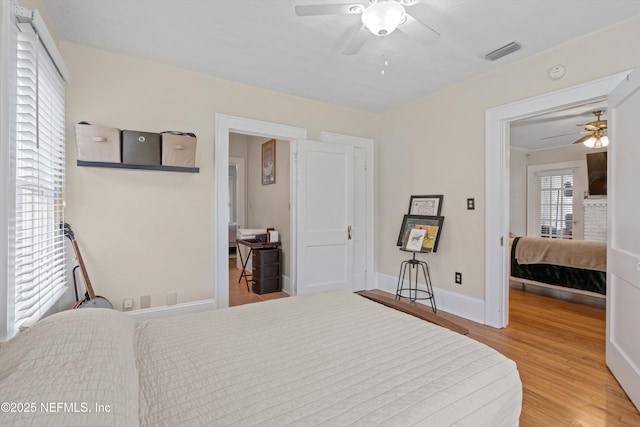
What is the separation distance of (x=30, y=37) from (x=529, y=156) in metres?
8.39

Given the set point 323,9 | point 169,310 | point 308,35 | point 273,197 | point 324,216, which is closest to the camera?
point 323,9

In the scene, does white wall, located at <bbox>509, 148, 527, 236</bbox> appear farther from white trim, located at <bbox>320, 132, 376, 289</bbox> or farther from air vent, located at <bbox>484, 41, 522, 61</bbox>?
air vent, located at <bbox>484, 41, 522, 61</bbox>

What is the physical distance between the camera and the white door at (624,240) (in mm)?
1851

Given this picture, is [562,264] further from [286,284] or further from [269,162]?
[269,162]

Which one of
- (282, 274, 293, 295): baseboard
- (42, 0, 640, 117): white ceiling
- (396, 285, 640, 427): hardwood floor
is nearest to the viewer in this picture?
(396, 285, 640, 427): hardwood floor

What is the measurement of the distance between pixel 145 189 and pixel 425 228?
9.93 feet

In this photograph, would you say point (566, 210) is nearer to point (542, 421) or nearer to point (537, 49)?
point (537, 49)

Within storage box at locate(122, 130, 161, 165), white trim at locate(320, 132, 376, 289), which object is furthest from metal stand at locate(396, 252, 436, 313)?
storage box at locate(122, 130, 161, 165)

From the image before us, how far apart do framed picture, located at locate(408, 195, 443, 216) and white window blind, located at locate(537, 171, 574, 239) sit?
475cm

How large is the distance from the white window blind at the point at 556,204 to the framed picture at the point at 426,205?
4.75 meters

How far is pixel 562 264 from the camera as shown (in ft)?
12.9

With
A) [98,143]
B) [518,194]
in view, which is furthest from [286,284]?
[518,194]

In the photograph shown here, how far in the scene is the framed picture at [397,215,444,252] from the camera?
352 cm

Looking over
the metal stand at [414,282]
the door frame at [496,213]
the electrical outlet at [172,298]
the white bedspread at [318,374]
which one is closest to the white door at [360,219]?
the metal stand at [414,282]
